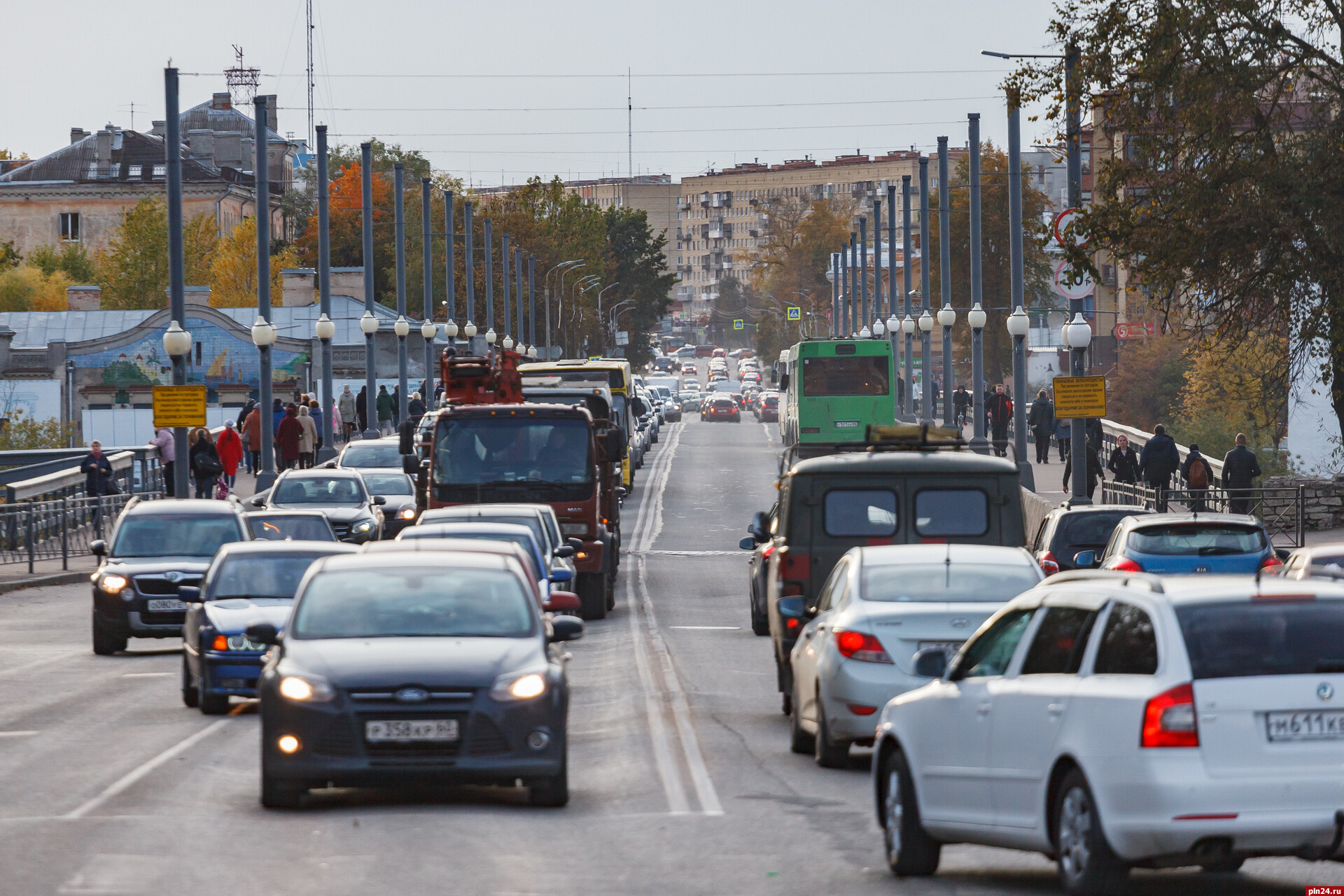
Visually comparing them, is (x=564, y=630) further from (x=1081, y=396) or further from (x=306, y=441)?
(x=306, y=441)

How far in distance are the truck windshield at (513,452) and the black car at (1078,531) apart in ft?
21.0

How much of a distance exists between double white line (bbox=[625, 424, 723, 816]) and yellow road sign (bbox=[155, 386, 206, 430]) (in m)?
7.49

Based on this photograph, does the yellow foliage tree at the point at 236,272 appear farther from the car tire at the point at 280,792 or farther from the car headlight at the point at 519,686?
the car headlight at the point at 519,686

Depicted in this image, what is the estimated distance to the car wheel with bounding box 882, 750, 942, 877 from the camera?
914cm

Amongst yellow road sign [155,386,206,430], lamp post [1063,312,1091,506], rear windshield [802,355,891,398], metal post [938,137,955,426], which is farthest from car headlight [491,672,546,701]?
metal post [938,137,955,426]

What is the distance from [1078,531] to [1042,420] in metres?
27.7

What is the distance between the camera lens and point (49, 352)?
73375 mm

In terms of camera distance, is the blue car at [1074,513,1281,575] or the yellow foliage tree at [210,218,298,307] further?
the yellow foliage tree at [210,218,298,307]

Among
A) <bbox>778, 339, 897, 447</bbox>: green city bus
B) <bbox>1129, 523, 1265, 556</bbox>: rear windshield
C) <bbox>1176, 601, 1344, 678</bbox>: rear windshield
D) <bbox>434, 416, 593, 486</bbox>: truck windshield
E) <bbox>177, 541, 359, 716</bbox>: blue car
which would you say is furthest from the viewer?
<bbox>778, 339, 897, 447</bbox>: green city bus

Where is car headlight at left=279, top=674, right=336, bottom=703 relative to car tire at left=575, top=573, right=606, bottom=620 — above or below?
above

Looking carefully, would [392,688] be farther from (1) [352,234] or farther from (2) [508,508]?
(1) [352,234]

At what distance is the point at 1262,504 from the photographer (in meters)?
33.3

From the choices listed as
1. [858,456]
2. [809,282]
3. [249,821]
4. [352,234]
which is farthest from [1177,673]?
[809,282]

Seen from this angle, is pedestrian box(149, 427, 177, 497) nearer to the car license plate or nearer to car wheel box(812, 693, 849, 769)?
car wheel box(812, 693, 849, 769)
